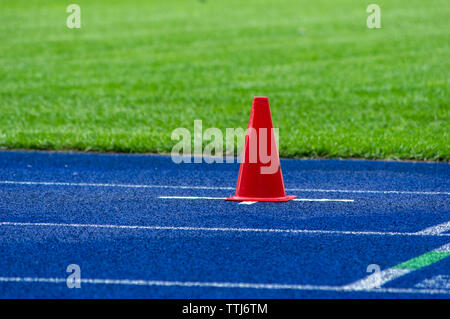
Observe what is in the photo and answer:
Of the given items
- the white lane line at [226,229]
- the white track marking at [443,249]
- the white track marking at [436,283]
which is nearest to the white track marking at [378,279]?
the white track marking at [436,283]

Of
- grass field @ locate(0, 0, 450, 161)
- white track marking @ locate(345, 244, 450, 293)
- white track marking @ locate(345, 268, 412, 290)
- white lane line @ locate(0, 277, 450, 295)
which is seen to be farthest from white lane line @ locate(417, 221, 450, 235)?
grass field @ locate(0, 0, 450, 161)

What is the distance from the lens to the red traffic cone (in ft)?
26.2

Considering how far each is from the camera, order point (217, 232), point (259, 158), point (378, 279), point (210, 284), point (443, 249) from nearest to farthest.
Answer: point (210, 284) → point (378, 279) → point (443, 249) → point (217, 232) → point (259, 158)

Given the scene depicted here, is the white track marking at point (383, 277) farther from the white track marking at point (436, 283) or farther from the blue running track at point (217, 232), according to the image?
the white track marking at point (436, 283)

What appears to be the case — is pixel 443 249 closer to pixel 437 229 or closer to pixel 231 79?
pixel 437 229

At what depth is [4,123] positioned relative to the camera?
13.3m

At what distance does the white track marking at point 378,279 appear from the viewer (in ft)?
18.1

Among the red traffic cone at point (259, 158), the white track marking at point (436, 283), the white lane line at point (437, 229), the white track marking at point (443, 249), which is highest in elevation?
the red traffic cone at point (259, 158)

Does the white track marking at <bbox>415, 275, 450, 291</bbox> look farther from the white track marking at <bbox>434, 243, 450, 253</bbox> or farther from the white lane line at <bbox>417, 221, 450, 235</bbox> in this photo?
the white lane line at <bbox>417, 221, 450, 235</bbox>

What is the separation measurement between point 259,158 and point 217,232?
1.31 m

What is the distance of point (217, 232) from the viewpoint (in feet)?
22.7

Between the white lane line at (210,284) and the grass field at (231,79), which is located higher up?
the grass field at (231,79)

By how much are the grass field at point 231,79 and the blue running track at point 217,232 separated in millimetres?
1647

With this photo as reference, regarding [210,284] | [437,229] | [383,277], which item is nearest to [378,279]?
[383,277]
